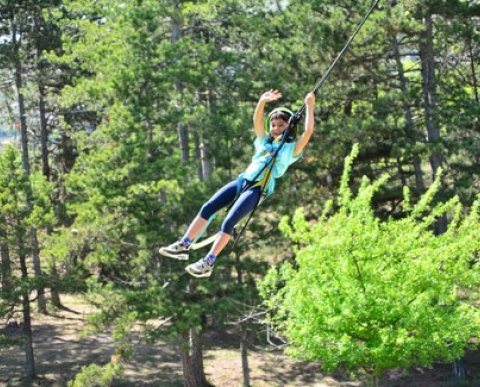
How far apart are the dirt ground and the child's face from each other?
13375 millimetres

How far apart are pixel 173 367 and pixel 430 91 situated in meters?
11.2

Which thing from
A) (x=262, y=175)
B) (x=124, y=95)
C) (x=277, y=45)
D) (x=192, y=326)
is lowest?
(x=192, y=326)

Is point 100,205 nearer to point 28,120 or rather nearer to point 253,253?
point 253,253

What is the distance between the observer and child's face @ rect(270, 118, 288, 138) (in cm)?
650

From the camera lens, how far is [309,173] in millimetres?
18578

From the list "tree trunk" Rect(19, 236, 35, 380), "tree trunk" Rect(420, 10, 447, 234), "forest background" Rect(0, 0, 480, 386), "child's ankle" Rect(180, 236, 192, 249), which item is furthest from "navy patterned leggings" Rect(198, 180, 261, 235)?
"tree trunk" Rect(19, 236, 35, 380)

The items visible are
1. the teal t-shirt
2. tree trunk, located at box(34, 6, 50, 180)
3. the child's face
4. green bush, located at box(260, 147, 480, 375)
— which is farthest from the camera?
tree trunk, located at box(34, 6, 50, 180)

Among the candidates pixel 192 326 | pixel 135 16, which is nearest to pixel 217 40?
pixel 135 16

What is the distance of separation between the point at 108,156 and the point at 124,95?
1509 millimetres

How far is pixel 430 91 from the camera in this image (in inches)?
695

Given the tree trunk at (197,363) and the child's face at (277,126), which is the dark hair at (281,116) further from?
the tree trunk at (197,363)

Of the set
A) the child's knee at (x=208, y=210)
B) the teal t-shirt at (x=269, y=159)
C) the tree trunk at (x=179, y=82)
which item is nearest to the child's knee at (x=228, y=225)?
the child's knee at (x=208, y=210)

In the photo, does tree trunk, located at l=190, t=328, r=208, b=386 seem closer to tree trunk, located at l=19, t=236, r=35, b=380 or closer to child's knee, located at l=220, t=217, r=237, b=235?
tree trunk, located at l=19, t=236, r=35, b=380

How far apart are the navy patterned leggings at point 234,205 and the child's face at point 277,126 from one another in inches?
22.8
